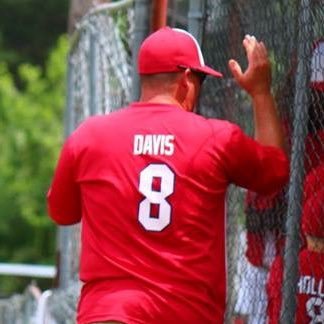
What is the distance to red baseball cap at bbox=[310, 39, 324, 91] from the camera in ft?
23.1

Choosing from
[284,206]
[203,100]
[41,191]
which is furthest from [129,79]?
[41,191]

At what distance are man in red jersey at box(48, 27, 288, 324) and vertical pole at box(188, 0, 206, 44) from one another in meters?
1.47

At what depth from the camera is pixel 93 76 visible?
1118cm

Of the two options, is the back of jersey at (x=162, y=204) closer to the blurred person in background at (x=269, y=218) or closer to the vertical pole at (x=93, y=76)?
the blurred person in background at (x=269, y=218)

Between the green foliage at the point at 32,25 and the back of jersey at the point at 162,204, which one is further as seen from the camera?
the green foliage at the point at 32,25

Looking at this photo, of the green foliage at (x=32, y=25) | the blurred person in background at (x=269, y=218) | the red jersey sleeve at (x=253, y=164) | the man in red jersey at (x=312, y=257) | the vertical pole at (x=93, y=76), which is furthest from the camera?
the green foliage at (x=32, y=25)

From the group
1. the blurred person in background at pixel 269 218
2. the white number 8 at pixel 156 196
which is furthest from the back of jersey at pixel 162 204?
the blurred person in background at pixel 269 218

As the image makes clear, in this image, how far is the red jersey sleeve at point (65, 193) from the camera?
701 centimetres

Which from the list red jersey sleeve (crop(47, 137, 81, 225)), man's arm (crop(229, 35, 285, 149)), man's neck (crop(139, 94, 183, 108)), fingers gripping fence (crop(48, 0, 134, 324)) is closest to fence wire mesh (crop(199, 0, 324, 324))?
man's arm (crop(229, 35, 285, 149))

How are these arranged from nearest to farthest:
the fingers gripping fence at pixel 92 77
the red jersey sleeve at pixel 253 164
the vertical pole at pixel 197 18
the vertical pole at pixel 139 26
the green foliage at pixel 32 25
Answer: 1. the red jersey sleeve at pixel 253 164
2. the vertical pole at pixel 197 18
3. the vertical pole at pixel 139 26
4. the fingers gripping fence at pixel 92 77
5. the green foliage at pixel 32 25

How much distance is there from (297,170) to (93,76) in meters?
4.36

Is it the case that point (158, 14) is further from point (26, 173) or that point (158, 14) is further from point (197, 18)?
point (26, 173)

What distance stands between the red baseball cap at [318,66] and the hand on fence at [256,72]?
0.18 metres

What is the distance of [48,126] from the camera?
1087 inches
